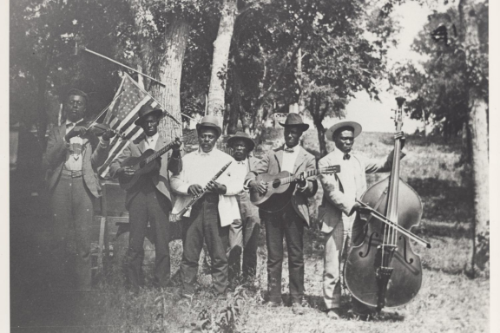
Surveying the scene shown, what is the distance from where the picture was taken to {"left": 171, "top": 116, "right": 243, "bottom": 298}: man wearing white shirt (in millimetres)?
6539

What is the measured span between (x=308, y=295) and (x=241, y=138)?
2.10 m

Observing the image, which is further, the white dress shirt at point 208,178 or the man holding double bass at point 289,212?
the white dress shirt at point 208,178

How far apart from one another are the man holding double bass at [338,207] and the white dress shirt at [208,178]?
1.04 metres

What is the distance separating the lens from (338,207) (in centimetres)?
641

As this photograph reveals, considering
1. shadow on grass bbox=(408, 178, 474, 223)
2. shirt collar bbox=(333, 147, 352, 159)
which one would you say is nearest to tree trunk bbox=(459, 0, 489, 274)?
shadow on grass bbox=(408, 178, 474, 223)

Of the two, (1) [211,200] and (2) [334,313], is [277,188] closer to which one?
(1) [211,200]

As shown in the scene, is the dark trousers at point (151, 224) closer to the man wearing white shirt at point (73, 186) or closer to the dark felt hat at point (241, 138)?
the man wearing white shirt at point (73, 186)

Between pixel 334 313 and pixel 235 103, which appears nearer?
pixel 334 313

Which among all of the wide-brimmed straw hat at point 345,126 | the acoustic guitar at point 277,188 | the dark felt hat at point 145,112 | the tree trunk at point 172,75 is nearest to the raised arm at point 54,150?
the dark felt hat at point 145,112

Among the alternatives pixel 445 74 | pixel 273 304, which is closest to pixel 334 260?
pixel 273 304

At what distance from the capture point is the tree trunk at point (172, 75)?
269 inches

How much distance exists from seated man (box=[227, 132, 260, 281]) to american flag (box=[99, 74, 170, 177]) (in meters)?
1.20

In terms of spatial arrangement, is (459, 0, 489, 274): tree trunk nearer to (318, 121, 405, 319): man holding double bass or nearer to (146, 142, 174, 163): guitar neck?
(318, 121, 405, 319): man holding double bass
